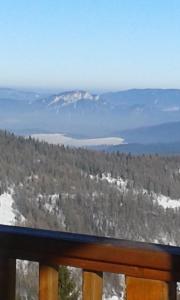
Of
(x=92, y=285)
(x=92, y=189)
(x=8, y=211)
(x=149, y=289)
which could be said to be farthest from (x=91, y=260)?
(x=92, y=189)

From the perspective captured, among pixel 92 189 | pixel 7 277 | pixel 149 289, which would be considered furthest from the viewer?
pixel 92 189

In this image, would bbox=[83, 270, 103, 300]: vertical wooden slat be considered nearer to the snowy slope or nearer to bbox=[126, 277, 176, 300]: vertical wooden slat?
bbox=[126, 277, 176, 300]: vertical wooden slat

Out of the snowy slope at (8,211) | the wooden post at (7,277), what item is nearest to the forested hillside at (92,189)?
the snowy slope at (8,211)

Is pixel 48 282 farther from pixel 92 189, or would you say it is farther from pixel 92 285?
pixel 92 189

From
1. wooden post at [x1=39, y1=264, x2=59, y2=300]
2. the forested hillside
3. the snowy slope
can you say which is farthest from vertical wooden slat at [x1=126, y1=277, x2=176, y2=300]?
the snowy slope

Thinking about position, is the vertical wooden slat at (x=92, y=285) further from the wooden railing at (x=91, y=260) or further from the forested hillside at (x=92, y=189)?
the forested hillside at (x=92, y=189)
